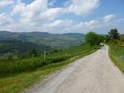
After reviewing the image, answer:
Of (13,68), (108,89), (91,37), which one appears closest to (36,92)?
(108,89)

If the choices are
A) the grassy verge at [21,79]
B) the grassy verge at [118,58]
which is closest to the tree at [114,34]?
the grassy verge at [118,58]

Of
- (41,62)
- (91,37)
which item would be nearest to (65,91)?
(41,62)

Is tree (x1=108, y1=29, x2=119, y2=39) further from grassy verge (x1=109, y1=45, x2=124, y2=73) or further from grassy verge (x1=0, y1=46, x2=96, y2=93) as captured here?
grassy verge (x1=0, y1=46, x2=96, y2=93)

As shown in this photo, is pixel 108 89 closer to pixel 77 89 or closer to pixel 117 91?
pixel 117 91

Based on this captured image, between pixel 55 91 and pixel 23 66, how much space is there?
21.3 metres

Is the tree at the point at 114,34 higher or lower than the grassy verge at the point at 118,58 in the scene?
higher

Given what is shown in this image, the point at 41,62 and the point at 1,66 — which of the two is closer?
the point at 1,66

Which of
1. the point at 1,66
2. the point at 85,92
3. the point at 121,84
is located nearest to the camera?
the point at 85,92

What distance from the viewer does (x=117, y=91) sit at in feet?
48.3

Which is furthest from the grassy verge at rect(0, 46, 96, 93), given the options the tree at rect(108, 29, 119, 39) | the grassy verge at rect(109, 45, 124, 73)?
the tree at rect(108, 29, 119, 39)

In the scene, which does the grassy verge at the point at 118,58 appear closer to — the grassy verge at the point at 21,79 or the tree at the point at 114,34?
the grassy verge at the point at 21,79

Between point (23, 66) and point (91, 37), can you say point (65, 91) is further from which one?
point (91, 37)

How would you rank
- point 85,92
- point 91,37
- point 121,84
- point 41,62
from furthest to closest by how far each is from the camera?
point 91,37, point 41,62, point 121,84, point 85,92

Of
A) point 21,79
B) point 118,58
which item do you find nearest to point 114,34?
point 118,58
